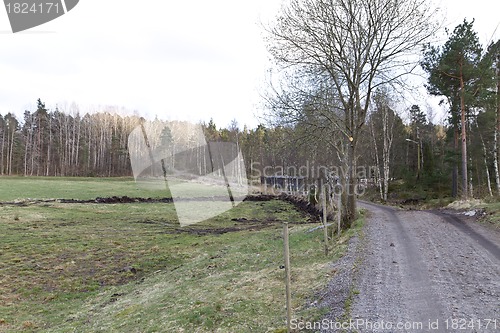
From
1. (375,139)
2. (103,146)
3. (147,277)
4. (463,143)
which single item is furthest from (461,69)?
(103,146)

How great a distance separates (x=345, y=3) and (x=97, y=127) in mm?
64142

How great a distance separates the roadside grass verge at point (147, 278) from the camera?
6012 mm

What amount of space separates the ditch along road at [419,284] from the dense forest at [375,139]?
588 centimetres

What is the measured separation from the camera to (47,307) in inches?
325

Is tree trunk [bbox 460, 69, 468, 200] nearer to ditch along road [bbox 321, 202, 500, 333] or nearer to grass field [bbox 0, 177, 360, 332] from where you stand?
ditch along road [bbox 321, 202, 500, 333]

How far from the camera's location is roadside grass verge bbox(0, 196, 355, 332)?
19.7ft

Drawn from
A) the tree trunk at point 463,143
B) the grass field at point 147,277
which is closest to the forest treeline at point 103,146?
the tree trunk at point 463,143

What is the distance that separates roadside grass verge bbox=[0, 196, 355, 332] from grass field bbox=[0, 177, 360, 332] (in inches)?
1.1

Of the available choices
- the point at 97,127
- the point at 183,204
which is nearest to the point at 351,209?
the point at 183,204

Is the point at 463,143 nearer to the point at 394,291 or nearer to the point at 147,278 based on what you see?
the point at 394,291

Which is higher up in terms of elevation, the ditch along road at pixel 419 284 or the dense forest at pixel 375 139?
the dense forest at pixel 375 139

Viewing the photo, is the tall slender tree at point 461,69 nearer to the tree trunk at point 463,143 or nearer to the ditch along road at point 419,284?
the tree trunk at point 463,143

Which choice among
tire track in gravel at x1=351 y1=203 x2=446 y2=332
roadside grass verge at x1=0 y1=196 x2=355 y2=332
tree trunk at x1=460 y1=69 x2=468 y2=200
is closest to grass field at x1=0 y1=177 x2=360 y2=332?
roadside grass verge at x1=0 y1=196 x2=355 y2=332

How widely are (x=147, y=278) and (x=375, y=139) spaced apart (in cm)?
3118
